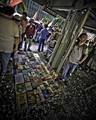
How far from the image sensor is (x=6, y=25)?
2.12 m

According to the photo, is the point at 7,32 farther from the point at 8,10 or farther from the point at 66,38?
the point at 66,38

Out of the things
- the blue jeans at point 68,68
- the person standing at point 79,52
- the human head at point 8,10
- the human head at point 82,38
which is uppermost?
the human head at point 8,10

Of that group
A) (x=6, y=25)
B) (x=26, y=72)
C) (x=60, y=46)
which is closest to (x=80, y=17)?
(x=60, y=46)

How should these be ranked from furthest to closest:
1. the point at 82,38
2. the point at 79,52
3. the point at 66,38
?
the point at 66,38
the point at 79,52
the point at 82,38

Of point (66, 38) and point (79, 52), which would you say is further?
point (66, 38)

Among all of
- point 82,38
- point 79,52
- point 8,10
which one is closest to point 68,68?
point 79,52

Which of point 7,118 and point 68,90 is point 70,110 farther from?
point 7,118

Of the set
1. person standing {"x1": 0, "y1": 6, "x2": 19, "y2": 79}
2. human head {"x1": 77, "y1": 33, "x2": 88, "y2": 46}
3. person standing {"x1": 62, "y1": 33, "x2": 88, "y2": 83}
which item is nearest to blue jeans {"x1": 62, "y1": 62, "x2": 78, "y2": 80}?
person standing {"x1": 62, "y1": 33, "x2": 88, "y2": 83}

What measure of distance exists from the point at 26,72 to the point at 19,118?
1.80m

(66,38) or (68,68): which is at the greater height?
(66,38)

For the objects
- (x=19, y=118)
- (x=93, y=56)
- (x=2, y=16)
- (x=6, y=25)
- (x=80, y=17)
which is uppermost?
(x=80, y=17)

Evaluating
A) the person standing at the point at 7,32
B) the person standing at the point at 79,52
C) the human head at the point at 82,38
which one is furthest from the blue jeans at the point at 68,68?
the person standing at the point at 7,32

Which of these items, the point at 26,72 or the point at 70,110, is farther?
the point at 26,72

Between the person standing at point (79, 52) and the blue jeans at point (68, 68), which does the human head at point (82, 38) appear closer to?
the person standing at point (79, 52)
